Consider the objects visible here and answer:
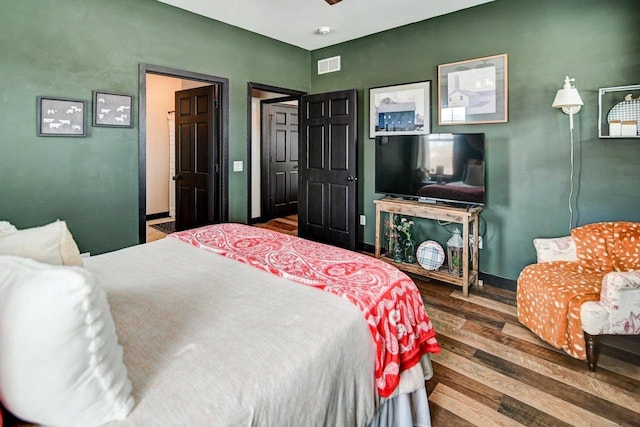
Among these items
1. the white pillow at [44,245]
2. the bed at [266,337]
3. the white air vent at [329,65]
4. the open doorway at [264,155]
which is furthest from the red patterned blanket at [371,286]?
the open doorway at [264,155]

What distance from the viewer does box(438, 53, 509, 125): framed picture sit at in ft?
10.8

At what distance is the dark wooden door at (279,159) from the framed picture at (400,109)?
2.57m

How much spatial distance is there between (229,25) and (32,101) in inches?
83.3

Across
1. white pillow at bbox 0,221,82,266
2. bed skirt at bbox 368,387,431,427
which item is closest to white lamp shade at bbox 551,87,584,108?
bed skirt at bbox 368,387,431,427

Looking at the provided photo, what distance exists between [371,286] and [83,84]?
9.97 feet

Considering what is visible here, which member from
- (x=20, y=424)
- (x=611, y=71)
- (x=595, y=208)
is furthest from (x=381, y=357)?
(x=611, y=71)

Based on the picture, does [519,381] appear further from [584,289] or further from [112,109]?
[112,109]

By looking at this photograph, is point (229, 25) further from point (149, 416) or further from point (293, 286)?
point (149, 416)

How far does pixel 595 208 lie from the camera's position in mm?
2928

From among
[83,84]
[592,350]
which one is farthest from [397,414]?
[83,84]

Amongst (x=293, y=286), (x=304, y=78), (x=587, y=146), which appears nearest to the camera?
(x=293, y=286)

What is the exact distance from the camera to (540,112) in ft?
10.3

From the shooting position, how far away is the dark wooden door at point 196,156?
162 inches

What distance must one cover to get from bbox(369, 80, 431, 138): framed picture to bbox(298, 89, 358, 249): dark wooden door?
0.84ft
